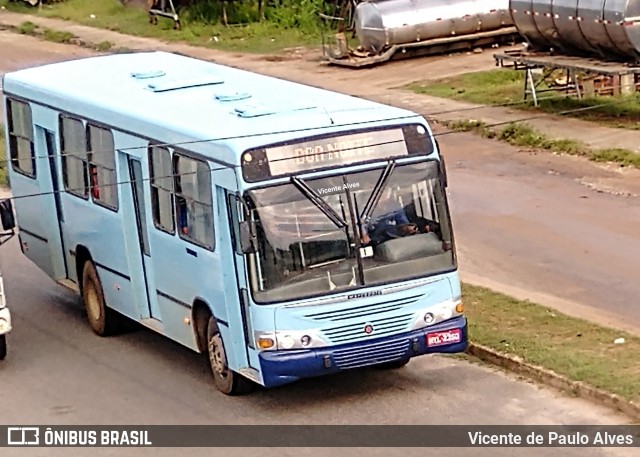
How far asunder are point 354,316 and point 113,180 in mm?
3892

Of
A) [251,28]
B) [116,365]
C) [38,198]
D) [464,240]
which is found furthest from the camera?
[251,28]

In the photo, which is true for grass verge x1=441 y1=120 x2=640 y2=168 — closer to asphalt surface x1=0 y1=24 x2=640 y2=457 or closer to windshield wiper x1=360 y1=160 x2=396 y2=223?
asphalt surface x1=0 y1=24 x2=640 y2=457

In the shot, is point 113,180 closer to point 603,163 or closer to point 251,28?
point 603,163

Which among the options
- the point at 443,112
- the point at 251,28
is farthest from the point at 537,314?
the point at 251,28

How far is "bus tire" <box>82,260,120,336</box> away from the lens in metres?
16.5

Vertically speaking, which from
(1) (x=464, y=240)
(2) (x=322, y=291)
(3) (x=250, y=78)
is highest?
(3) (x=250, y=78)

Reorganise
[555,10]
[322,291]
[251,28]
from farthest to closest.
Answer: [251,28], [555,10], [322,291]

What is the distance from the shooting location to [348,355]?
513 inches

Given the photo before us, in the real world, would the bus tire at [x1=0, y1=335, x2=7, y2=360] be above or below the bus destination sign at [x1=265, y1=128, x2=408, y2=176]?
below

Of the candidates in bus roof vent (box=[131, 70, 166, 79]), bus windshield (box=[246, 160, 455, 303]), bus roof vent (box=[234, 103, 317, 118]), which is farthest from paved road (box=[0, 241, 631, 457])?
bus roof vent (box=[131, 70, 166, 79])

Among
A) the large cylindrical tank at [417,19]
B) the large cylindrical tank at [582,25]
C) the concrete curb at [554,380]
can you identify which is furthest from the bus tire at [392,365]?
the large cylindrical tank at [417,19]

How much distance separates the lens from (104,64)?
18.0 meters

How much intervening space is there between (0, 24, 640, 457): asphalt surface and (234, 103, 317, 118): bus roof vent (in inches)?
106

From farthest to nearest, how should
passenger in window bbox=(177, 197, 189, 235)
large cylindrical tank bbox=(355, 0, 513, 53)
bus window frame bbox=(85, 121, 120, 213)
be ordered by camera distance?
large cylindrical tank bbox=(355, 0, 513, 53)
bus window frame bbox=(85, 121, 120, 213)
passenger in window bbox=(177, 197, 189, 235)
